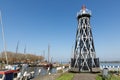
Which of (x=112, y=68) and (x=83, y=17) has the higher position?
(x=83, y=17)

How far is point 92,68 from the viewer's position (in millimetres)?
35406

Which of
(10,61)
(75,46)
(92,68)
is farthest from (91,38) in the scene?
(10,61)

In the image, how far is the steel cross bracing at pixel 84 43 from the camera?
37.0 meters

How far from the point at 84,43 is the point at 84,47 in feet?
4.21

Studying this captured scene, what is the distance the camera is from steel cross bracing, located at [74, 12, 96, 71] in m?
37.0

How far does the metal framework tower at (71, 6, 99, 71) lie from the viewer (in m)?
36.7

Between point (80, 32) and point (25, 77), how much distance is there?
17547mm

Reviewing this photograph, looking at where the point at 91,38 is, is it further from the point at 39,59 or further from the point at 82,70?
the point at 39,59

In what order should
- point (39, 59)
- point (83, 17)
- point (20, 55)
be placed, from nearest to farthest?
point (83, 17), point (20, 55), point (39, 59)

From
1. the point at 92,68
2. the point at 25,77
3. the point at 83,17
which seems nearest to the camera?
the point at 25,77

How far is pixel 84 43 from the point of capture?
37.3 metres

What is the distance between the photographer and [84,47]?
1497 inches

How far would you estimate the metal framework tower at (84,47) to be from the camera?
3672cm

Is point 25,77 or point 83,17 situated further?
point 83,17
